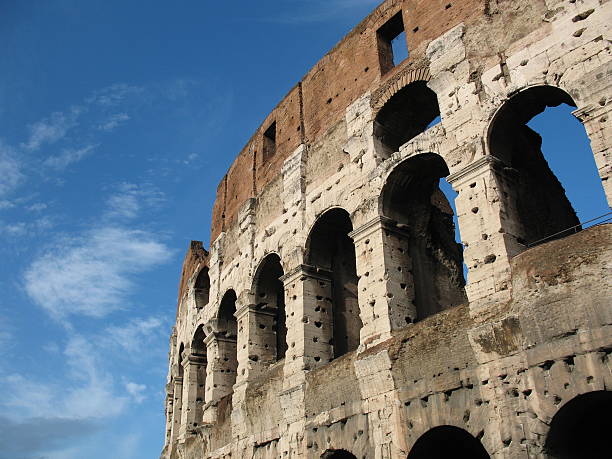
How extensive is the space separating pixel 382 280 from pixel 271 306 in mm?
4045

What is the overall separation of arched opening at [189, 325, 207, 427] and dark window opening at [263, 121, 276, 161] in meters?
4.52

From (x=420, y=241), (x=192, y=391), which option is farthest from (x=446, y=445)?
(x=192, y=391)

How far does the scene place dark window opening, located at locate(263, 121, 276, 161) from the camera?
1412cm

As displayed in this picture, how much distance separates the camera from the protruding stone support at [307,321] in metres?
10.4

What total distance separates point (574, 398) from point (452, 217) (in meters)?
5.90

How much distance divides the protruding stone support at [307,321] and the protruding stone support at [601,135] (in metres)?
5.34

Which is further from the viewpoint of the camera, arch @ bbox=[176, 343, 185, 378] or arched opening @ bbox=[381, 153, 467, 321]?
arch @ bbox=[176, 343, 185, 378]

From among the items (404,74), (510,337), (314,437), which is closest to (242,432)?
(314,437)

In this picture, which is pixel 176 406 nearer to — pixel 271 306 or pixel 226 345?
pixel 226 345

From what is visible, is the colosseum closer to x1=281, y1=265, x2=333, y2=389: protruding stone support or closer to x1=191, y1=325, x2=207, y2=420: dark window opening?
x1=281, y1=265, x2=333, y2=389: protruding stone support

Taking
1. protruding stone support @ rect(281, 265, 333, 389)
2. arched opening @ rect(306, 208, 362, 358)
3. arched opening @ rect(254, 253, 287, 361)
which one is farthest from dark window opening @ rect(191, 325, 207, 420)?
arched opening @ rect(306, 208, 362, 358)

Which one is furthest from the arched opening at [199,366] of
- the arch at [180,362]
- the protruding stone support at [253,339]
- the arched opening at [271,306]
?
the arched opening at [271,306]

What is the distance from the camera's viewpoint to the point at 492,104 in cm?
836

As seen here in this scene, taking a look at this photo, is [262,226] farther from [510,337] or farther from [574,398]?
[574,398]
